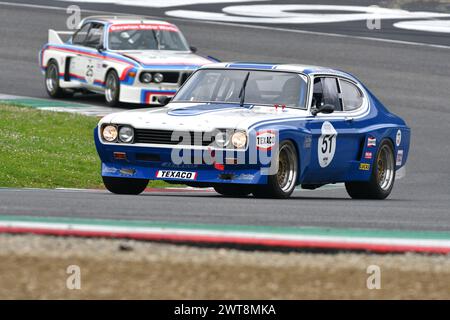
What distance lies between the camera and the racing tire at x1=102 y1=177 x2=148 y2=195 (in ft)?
43.5

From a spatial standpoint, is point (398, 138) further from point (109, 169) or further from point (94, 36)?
point (94, 36)

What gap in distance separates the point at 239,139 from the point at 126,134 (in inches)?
46.1

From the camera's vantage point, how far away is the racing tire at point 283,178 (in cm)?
1263

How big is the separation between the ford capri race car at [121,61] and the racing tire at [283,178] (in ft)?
32.5

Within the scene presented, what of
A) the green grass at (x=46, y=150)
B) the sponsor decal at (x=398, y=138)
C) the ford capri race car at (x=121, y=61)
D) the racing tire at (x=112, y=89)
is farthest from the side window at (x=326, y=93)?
the racing tire at (x=112, y=89)

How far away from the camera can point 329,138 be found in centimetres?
1363

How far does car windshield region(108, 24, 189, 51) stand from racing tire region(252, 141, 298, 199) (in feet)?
36.7

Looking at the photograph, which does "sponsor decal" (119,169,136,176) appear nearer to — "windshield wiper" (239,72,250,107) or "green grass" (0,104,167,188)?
"windshield wiper" (239,72,250,107)

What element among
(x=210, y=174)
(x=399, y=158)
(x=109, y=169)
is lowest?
(x=399, y=158)

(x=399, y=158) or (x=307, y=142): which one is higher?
(x=307, y=142)

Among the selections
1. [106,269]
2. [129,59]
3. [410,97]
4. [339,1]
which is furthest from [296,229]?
[339,1]

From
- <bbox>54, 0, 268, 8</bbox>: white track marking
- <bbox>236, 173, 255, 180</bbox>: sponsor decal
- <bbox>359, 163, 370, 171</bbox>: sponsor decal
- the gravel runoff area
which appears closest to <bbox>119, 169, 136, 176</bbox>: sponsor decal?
<bbox>236, 173, 255, 180</bbox>: sponsor decal

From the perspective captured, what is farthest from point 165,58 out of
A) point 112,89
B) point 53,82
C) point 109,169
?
point 109,169

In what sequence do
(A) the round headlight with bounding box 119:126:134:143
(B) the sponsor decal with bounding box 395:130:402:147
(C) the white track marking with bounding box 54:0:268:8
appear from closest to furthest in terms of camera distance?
(A) the round headlight with bounding box 119:126:134:143
(B) the sponsor decal with bounding box 395:130:402:147
(C) the white track marking with bounding box 54:0:268:8
